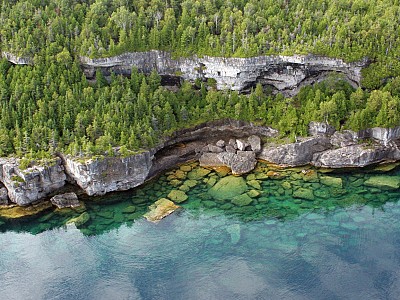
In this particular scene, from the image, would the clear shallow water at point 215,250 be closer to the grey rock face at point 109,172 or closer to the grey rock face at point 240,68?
the grey rock face at point 109,172

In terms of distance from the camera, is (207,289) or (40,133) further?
(40,133)

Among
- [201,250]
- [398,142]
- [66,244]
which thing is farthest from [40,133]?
[398,142]

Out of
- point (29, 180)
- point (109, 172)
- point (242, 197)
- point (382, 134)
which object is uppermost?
point (382, 134)

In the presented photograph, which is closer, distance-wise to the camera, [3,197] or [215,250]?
[215,250]

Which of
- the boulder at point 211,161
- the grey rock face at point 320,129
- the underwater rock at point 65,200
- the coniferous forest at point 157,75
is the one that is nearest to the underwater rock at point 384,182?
the coniferous forest at point 157,75

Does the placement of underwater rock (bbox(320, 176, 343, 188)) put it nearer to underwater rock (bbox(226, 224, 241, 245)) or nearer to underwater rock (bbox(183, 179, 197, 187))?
underwater rock (bbox(226, 224, 241, 245))

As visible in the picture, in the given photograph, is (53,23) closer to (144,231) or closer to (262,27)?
(262,27)

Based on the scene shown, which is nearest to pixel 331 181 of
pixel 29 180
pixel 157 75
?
pixel 157 75

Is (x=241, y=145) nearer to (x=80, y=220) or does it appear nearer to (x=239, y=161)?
(x=239, y=161)
